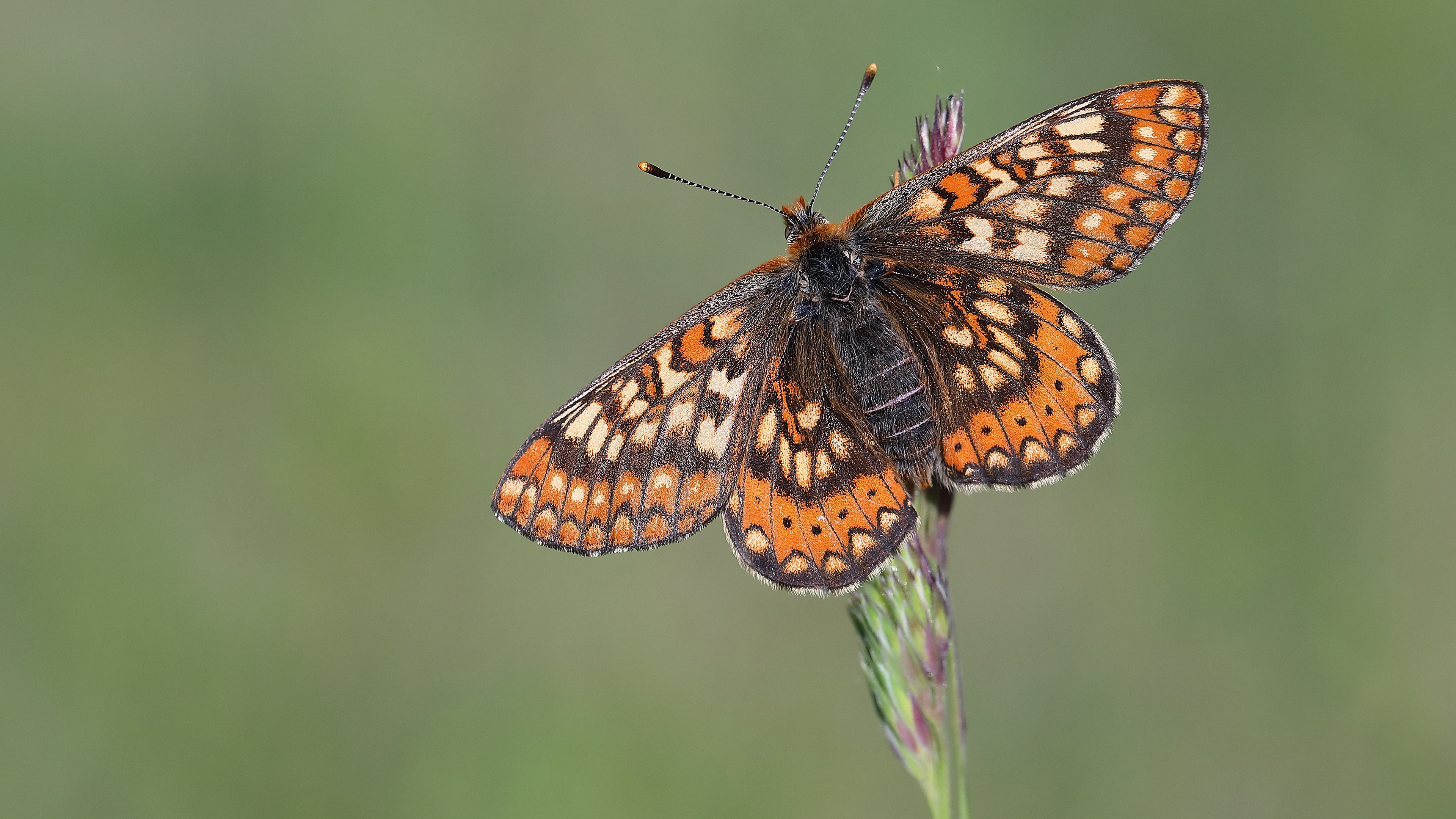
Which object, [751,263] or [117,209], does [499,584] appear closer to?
[751,263]

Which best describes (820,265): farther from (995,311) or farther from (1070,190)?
(1070,190)

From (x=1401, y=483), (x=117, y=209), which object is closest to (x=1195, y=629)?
(x=1401, y=483)

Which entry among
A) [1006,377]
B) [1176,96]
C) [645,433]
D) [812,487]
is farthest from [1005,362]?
[645,433]

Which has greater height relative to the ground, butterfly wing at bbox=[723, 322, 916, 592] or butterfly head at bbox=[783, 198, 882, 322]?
butterfly head at bbox=[783, 198, 882, 322]

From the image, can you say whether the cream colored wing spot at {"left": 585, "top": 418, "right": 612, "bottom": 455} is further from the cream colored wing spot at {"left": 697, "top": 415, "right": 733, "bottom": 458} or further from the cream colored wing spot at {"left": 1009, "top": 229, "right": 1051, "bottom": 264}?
the cream colored wing spot at {"left": 1009, "top": 229, "right": 1051, "bottom": 264}

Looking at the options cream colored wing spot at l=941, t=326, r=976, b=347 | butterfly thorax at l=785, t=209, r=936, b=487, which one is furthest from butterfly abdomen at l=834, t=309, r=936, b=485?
cream colored wing spot at l=941, t=326, r=976, b=347

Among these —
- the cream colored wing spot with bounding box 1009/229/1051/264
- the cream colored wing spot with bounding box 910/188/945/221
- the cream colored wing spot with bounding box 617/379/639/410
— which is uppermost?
the cream colored wing spot with bounding box 910/188/945/221
